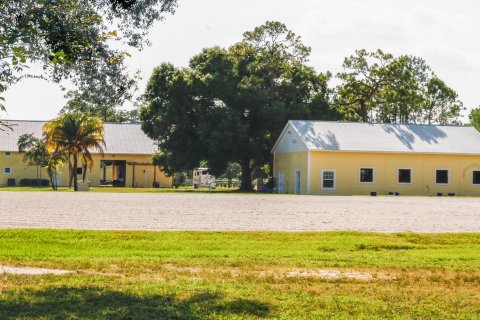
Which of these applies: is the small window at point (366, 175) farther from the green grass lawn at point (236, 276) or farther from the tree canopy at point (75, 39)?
the tree canopy at point (75, 39)

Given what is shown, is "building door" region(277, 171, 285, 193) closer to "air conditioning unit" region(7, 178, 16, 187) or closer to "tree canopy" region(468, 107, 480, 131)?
"air conditioning unit" region(7, 178, 16, 187)

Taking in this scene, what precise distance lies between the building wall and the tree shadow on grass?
61.3 metres

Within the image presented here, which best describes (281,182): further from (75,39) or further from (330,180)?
(75,39)

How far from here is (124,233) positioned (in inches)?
733

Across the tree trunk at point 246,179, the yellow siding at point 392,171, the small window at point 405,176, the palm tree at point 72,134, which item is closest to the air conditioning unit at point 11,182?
the palm tree at point 72,134

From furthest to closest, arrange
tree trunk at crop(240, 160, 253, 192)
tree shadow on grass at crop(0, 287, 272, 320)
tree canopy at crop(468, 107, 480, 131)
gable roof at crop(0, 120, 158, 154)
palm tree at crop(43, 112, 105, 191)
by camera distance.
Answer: tree canopy at crop(468, 107, 480, 131), gable roof at crop(0, 120, 158, 154), tree trunk at crop(240, 160, 253, 192), palm tree at crop(43, 112, 105, 191), tree shadow on grass at crop(0, 287, 272, 320)

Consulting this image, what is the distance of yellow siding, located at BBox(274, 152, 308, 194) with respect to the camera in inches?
2189

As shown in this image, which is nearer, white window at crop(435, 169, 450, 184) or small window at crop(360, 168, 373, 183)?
small window at crop(360, 168, 373, 183)

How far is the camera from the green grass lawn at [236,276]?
879cm

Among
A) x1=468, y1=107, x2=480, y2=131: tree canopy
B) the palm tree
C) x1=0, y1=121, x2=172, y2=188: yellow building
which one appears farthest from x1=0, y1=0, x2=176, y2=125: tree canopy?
x1=468, y1=107, x2=480, y2=131: tree canopy

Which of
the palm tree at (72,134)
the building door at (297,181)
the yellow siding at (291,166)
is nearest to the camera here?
the yellow siding at (291,166)

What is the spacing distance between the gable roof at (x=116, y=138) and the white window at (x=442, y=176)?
85.5 ft

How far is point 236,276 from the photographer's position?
1187 cm

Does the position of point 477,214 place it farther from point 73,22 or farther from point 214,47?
point 214,47
